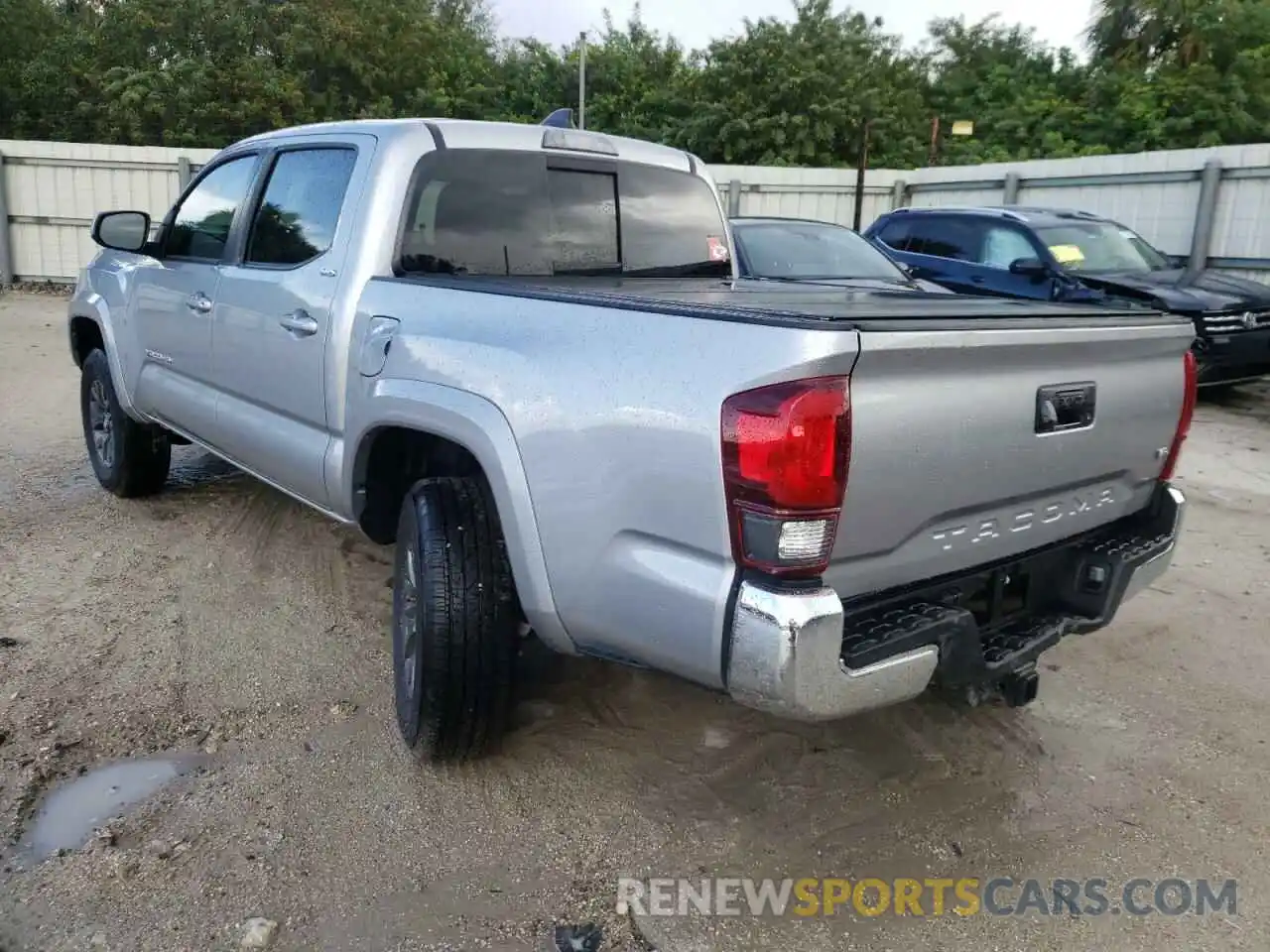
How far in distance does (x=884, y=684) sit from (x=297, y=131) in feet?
10.2

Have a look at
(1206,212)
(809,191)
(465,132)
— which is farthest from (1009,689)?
(809,191)

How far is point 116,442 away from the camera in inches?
Result: 210

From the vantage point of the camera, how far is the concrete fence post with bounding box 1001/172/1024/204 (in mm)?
13422

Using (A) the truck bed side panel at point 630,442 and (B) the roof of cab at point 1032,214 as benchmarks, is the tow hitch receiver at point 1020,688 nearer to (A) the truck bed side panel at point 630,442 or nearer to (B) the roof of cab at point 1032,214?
(A) the truck bed side panel at point 630,442

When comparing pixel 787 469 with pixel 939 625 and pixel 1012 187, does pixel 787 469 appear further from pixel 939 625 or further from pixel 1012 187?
pixel 1012 187

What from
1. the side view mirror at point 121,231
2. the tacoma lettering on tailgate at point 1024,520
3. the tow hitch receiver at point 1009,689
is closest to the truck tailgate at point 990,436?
the tacoma lettering on tailgate at point 1024,520

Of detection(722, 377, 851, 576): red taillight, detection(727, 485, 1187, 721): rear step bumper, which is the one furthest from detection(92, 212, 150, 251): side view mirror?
detection(727, 485, 1187, 721): rear step bumper

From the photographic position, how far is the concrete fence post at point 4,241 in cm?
1502

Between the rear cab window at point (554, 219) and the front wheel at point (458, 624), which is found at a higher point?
the rear cab window at point (554, 219)

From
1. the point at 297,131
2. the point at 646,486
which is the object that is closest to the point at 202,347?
the point at 297,131

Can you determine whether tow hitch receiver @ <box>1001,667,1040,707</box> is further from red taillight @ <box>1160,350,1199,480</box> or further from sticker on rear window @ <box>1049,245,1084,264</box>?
sticker on rear window @ <box>1049,245,1084,264</box>

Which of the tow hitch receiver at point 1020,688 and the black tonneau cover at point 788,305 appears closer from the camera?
the black tonneau cover at point 788,305

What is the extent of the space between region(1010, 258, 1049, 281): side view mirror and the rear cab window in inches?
217

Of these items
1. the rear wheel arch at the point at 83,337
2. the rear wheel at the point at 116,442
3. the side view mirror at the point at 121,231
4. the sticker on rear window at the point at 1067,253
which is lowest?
the rear wheel at the point at 116,442
